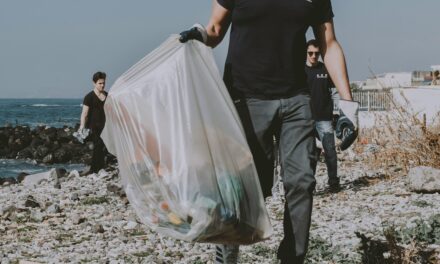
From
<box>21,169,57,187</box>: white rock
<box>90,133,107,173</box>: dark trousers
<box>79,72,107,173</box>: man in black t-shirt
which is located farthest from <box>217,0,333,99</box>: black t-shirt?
<box>21,169,57,187</box>: white rock

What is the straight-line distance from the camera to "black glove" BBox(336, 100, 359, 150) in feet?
13.3

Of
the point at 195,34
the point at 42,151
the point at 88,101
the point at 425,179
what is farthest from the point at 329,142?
the point at 42,151

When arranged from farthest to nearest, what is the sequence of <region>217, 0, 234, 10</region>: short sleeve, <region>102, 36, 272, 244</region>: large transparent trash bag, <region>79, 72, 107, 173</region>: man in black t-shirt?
<region>79, 72, 107, 173</region>: man in black t-shirt < <region>217, 0, 234, 10</region>: short sleeve < <region>102, 36, 272, 244</region>: large transparent trash bag

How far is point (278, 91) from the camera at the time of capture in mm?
3900

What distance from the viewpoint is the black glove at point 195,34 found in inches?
145

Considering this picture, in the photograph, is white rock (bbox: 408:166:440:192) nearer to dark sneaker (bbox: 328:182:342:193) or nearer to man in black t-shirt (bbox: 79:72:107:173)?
dark sneaker (bbox: 328:182:342:193)

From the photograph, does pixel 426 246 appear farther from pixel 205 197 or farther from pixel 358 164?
pixel 358 164

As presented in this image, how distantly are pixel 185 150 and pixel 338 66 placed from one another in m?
1.20

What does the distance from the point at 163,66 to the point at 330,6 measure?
1050mm

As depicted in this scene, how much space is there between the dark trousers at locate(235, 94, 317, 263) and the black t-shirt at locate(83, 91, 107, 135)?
315 inches

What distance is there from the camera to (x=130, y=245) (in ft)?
20.6

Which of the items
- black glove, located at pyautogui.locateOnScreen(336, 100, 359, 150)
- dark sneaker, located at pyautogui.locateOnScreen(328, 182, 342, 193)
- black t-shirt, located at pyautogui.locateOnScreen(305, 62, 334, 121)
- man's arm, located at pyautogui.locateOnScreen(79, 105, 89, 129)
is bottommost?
dark sneaker, located at pyautogui.locateOnScreen(328, 182, 342, 193)

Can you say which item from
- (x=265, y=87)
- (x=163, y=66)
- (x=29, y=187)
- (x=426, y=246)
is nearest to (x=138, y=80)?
(x=163, y=66)

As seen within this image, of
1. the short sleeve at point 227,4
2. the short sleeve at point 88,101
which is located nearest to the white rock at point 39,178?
the short sleeve at point 88,101
